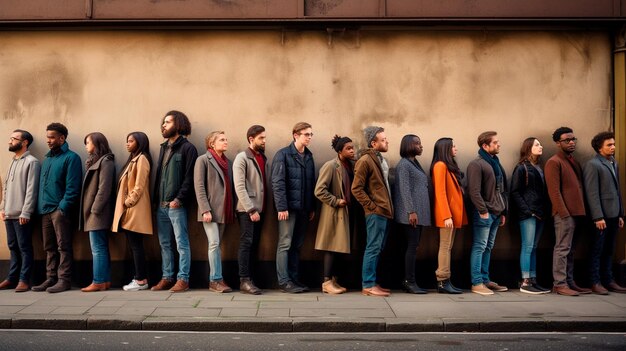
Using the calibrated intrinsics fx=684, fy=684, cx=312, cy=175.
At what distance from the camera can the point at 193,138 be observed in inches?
406

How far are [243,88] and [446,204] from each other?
11.4 feet

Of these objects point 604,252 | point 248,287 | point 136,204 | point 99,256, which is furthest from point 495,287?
point 99,256

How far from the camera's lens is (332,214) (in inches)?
380

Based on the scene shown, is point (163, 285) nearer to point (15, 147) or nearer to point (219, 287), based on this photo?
point (219, 287)

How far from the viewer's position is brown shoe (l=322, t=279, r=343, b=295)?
957cm

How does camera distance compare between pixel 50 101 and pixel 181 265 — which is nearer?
pixel 181 265

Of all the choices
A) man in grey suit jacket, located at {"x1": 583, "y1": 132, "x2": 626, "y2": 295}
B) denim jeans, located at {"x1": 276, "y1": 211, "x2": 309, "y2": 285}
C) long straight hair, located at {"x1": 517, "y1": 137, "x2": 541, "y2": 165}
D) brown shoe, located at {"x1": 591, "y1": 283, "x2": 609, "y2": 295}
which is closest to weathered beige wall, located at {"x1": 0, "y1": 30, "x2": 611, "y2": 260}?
long straight hair, located at {"x1": 517, "y1": 137, "x2": 541, "y2": 165}

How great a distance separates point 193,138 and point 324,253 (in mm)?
2623

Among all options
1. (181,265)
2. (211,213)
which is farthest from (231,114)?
(181,265)

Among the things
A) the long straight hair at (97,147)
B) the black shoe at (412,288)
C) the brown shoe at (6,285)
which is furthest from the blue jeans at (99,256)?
the black shoe at (412,288)

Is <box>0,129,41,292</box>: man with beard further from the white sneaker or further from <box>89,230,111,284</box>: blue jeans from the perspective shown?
the white sneaker

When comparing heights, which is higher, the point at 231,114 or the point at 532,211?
the point at 231,114

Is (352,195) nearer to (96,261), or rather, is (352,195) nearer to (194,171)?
(194,171)

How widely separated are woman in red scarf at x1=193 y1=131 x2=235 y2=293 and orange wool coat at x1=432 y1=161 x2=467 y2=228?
2.95 metres
